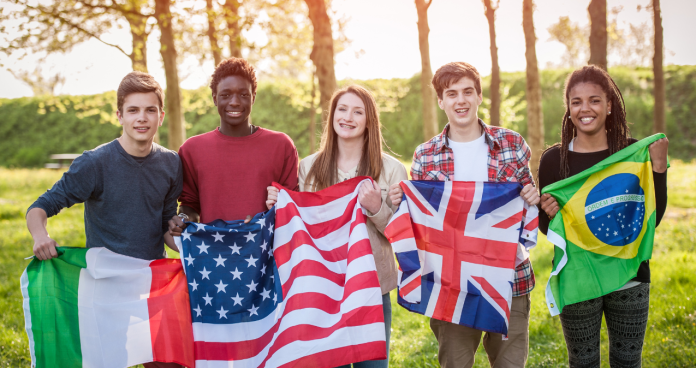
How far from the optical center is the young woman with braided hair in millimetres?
2938

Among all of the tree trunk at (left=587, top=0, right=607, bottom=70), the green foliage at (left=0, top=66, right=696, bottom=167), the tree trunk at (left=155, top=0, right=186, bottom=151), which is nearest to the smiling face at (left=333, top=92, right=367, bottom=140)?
the tree trunk at (left=587, top=0, right=607, bottom=70)

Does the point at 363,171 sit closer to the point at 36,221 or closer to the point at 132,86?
the point at 132,86

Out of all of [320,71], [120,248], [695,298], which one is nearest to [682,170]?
[695,298]

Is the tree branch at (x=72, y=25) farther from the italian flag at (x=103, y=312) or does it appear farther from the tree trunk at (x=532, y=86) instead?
the tree trunk at (x=532, y=86)

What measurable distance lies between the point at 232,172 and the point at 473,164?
1.65 meters

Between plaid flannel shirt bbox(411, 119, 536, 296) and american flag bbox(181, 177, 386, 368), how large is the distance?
0.60 metres

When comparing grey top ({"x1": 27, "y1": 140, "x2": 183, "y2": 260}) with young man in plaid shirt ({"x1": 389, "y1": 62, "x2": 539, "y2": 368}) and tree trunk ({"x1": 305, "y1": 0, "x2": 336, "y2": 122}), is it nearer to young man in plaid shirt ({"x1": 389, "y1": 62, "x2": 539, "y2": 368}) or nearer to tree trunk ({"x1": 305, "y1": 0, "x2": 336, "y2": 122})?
young man in plaid shirt ({"x1": 389, "y1": 62, "x2": 539, "y2": 368})

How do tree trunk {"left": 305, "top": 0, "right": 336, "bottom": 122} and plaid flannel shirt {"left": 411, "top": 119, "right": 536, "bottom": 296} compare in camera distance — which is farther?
tree trunk {"left": 305, "top": 0, "right": 336, "bottom": 122}

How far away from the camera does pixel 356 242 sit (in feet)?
9.84

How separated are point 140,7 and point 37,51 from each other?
345 cm

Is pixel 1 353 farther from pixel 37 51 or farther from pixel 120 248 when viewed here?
pixel 37 51

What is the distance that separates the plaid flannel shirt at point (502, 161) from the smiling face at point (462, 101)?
A: 15 cm

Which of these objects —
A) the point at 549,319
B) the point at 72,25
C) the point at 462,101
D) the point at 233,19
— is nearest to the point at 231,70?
the point at 462,101

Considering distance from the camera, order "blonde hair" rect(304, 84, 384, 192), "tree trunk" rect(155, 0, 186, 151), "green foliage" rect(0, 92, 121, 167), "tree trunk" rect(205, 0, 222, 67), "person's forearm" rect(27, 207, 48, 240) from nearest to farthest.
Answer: "person's forearm" rect(27, 207, 48, 240), "blonde hair" rect(304, 84, 384, 192), "tree trunk" rect(205, 0, 222, 67), "tree trunk" rect(155, 0, 186, 151), "green foliage" rect(0, 92, 121, 167)
